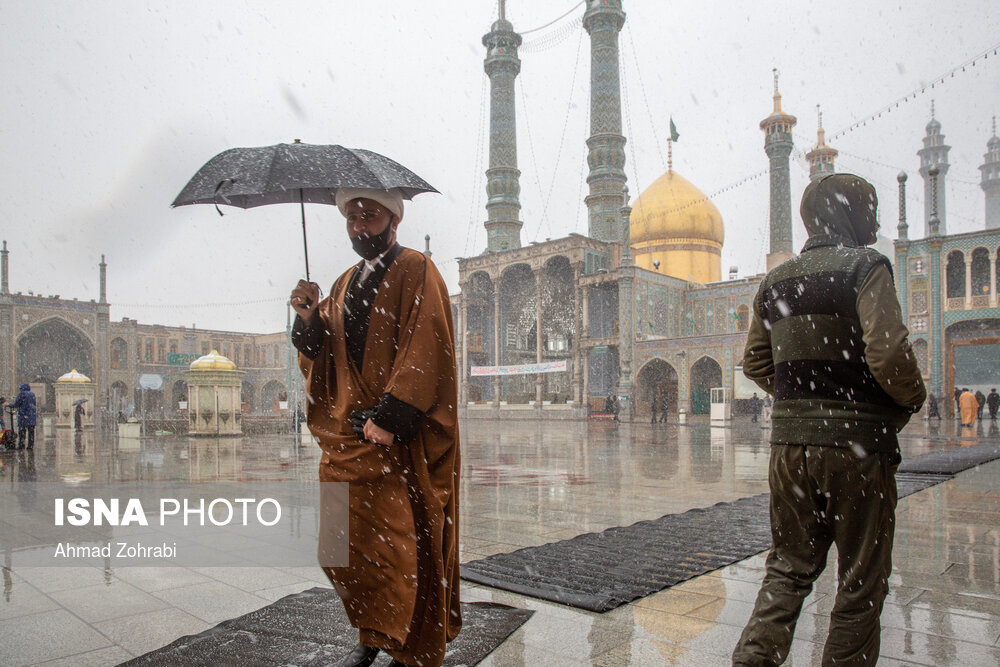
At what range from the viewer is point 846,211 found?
7.66 ft

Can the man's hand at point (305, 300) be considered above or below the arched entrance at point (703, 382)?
above

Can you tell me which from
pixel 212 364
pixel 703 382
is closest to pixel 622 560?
pixel 212 364

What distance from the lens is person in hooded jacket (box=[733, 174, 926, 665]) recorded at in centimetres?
204

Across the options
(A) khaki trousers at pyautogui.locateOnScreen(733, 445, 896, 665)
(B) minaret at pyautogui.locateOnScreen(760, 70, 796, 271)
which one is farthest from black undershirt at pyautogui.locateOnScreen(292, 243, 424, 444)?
(B) minaret at pyautogui.locateOnScreen(760, 70, 796, 271)

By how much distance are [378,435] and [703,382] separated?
31.4 metres

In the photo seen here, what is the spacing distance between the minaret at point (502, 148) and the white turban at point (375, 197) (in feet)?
119

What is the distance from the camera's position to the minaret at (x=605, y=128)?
36156mm

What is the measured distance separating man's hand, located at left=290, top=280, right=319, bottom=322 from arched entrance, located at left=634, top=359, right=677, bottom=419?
101 feet

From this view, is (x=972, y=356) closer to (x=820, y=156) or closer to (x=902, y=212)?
(x=902, y=212)

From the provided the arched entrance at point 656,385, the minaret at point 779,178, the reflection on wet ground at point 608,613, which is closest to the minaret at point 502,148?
the arched entrance at point 656,385

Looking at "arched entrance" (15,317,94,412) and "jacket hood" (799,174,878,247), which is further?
"arched entrance" (15,317,94,412)

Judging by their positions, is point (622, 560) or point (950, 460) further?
point (950, 460)

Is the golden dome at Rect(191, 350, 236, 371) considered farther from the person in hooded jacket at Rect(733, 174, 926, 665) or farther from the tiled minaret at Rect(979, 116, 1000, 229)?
the tiled minaret at Rect(979, 116, 1000, 229)

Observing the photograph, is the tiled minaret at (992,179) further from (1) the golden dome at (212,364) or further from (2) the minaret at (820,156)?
(1) the golden dome at (212,364)
